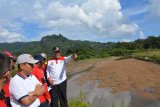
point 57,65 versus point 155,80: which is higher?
point 57,65

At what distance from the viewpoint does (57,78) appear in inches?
360

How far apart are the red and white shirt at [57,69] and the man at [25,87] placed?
147 inches

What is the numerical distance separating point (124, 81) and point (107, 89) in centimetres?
169

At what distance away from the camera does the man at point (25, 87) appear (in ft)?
16.2

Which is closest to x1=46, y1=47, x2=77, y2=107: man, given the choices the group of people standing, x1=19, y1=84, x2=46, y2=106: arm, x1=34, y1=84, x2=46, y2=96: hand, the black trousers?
the black trousers

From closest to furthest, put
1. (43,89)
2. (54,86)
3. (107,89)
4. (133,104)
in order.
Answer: (43,89)
(54,86)
(133,104)
(107,89)

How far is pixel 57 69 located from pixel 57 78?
Result: 24 centimetres

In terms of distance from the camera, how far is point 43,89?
5152 millimetres

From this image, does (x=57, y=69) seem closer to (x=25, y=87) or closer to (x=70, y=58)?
(x=70, y=58)

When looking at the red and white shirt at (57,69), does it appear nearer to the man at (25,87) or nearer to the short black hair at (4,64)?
the man at (25,87)

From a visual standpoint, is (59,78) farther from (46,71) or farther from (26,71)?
(26,71)

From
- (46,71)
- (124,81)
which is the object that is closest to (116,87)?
(124,81)

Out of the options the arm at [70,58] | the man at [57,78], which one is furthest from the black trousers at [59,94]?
the arm at [70,58]

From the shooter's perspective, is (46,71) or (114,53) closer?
(46,71)
